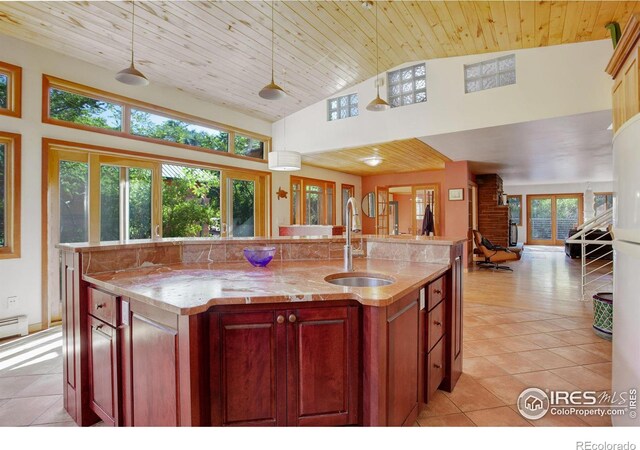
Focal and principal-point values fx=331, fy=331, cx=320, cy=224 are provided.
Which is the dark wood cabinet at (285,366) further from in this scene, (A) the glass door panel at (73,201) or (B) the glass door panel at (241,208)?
(B) the glass door panel at (241,208)

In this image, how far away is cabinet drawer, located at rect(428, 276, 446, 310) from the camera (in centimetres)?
194

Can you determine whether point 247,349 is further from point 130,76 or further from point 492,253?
point 492,253

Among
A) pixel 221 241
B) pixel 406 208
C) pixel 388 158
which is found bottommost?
pixel 221 241

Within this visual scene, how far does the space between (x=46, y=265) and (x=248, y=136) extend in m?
3.69

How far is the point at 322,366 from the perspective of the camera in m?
1.51

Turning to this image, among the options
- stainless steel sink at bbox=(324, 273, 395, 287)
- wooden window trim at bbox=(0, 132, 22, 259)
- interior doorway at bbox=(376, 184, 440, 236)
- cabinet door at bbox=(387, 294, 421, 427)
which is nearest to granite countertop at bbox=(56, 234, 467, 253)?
stainless steel sink at bbox=(324, 273, 395, 287)

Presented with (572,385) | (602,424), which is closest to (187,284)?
(602,424)

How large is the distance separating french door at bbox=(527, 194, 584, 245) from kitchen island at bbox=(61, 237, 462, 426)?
13258mm

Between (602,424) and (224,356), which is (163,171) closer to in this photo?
(224,356)

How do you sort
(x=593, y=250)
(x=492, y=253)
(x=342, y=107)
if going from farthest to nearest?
1. (x=492, y=253)
2. (x=342, y=107)
3. (x=593, y=250)

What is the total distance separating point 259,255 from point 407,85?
13.2 feet

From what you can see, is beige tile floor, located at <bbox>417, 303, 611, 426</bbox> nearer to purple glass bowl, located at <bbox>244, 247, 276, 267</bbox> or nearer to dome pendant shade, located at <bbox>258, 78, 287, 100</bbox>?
purple glass bowl, located at <bbox>244, 247, 276, 267</bbox>

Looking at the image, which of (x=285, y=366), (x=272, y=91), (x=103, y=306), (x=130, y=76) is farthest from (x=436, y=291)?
(x=130, y=76)

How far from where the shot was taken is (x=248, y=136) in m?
6.17
